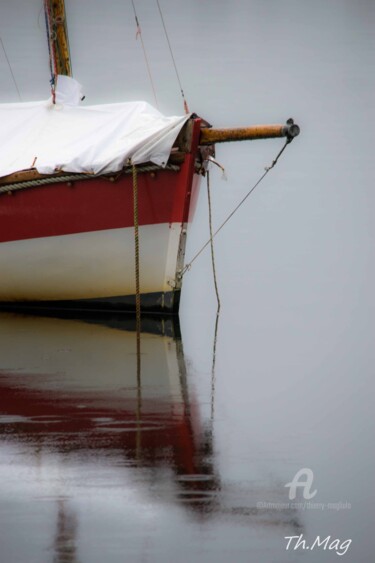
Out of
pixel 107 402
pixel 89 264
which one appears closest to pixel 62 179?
pixel 89 264

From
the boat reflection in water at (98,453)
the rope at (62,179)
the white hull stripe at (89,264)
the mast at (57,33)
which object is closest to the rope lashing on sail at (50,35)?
the mast at (57,33)

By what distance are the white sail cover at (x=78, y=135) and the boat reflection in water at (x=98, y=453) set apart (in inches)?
113

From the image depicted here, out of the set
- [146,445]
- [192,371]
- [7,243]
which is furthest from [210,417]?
[7,243]

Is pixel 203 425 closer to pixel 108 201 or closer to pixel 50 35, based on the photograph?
pixel 108 201

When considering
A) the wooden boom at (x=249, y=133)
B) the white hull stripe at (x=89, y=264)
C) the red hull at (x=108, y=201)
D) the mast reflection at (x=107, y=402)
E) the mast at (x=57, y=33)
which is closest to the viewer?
the mast reflection at (x=107, y=402)

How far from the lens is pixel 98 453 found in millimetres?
5230

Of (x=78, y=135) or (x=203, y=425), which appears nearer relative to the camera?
(x=203, y=425)

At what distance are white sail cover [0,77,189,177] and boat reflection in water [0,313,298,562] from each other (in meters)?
2.86

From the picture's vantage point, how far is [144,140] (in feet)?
35.8

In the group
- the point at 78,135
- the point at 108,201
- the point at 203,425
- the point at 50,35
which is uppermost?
the point at 50,35

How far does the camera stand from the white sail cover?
11.0m

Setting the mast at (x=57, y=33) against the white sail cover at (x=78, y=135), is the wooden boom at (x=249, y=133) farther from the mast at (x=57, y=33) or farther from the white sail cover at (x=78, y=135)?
the mast at (x=57, y=33)

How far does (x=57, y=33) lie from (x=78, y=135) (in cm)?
321

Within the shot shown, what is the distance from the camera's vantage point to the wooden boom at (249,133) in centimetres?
1073
